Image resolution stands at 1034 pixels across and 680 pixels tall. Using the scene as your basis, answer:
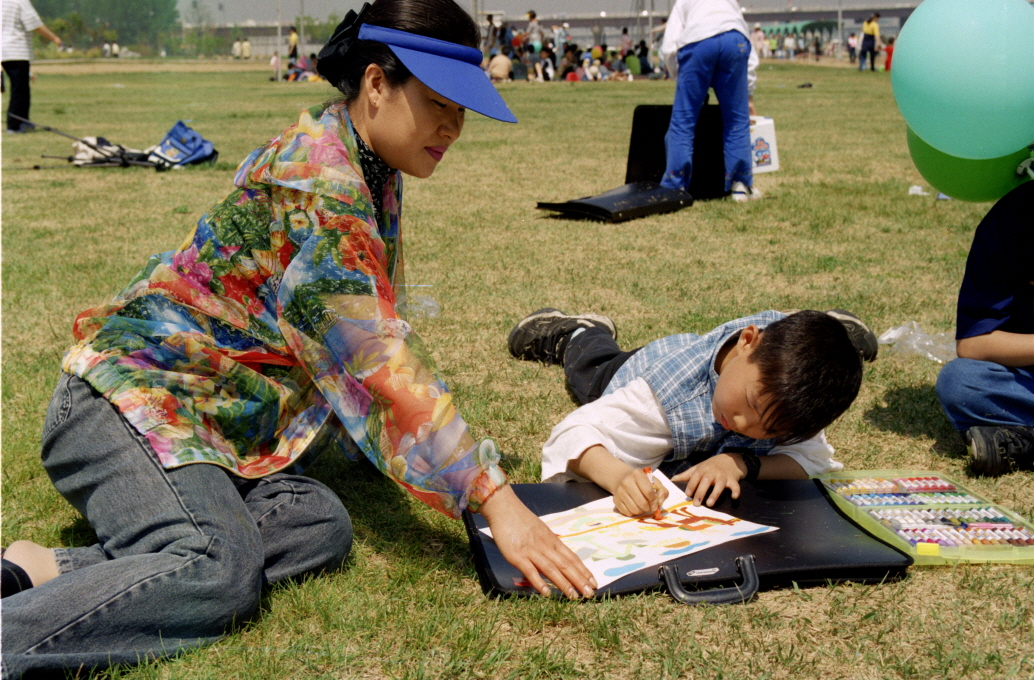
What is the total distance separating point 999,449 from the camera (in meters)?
2.73

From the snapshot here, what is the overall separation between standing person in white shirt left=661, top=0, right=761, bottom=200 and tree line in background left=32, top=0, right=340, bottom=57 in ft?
121

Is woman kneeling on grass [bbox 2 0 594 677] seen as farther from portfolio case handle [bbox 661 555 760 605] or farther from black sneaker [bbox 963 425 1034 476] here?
black sneaker [bbox 963 425 1034 476]

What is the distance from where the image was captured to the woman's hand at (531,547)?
6.31 feet

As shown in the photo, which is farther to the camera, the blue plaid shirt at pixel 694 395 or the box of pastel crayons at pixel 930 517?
the blue plaid shirt at pixel 694 395

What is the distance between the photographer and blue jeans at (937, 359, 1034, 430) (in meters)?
2.84

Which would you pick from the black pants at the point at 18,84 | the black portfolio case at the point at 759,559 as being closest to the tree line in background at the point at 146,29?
the black pants at the point at 18,84

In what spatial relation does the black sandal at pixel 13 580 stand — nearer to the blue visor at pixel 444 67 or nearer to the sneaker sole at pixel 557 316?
the blue visor at pixel 444 67

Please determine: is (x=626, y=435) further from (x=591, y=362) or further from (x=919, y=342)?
(x=919, y=342)

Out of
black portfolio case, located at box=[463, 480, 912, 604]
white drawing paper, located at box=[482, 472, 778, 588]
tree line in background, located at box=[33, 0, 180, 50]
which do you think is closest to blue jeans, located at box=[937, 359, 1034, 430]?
black portfolio case, located at box=[463, 480, 912, 604]

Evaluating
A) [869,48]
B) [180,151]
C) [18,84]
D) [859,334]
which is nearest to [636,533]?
[859,334]

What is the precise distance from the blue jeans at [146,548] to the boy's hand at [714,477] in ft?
2.91

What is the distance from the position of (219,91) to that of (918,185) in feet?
64.5

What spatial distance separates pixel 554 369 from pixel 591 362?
1.23 feet

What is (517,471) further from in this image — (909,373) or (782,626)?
(909,373)
